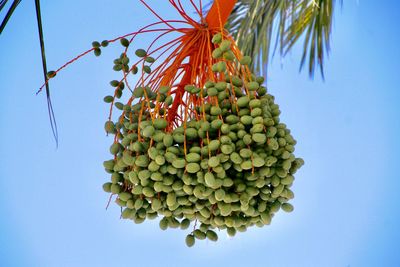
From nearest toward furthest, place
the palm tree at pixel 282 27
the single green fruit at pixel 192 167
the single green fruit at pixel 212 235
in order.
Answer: the single green fruit at pixel 192 167 < the single green fruit at pixel 212 235 < the palm tree at pixel 282 27

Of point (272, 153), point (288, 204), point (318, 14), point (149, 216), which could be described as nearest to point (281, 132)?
point (272, 153)

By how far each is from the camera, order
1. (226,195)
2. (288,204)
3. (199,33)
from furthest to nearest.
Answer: (199,33)
(288,204)
(226,195)

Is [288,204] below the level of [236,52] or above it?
below

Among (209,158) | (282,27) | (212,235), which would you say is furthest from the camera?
(282,27)

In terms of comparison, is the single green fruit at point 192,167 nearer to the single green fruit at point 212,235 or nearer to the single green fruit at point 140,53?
the single green fruit at point 212,235

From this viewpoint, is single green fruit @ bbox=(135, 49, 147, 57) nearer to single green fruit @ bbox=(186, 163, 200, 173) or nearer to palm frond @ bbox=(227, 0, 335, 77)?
single green fruit @ bbox=(186, 163, 200, 173)

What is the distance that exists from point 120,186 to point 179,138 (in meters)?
0.17

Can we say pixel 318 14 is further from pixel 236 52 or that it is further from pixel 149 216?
pixel 149 216

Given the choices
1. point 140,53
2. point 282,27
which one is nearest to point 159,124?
point 140,53

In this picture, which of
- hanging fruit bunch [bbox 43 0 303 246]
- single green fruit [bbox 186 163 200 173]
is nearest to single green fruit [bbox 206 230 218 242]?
hanging fruit bunch [bbox 43 0 303 246]

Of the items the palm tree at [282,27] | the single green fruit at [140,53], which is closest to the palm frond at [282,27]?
the palm tree at [282,27]

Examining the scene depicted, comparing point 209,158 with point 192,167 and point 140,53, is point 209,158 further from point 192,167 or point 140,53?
point 140,53

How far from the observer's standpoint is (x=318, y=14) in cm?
288

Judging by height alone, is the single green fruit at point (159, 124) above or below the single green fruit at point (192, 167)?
above
